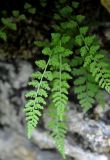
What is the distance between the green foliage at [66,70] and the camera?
93.9 inches

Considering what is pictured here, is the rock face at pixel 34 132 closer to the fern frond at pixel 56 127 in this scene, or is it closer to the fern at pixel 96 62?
the fern frond at pixel 56 127

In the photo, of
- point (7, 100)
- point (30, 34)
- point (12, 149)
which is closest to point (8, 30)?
point (30, 34)

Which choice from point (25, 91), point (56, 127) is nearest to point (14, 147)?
point (25, 91)

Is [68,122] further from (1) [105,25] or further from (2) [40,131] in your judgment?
(1) [105,25]

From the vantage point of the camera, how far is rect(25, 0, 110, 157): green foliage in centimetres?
238

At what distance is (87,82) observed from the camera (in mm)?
2695

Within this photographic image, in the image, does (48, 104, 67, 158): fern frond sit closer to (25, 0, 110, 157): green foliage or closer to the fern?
(25, 0, 110, 157): green foliage

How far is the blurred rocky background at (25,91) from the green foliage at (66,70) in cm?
22

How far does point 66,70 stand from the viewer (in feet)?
8.43

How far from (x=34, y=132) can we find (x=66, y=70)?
2.88 feet

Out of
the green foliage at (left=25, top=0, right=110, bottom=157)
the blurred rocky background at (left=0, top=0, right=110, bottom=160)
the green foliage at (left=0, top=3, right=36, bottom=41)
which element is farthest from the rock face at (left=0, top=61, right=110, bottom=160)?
the green foliage at (left=0, top=3, right=36, bottom=41)

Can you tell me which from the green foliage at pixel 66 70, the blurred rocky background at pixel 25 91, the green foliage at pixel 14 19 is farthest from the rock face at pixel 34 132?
the green foliage at pixel 14 19

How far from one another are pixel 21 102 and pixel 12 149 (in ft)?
1.57

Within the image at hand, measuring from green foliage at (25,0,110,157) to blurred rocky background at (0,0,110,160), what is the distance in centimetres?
22
